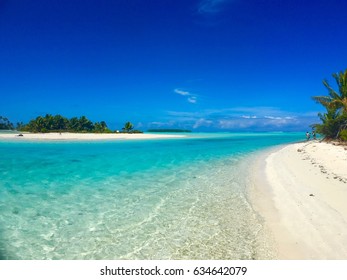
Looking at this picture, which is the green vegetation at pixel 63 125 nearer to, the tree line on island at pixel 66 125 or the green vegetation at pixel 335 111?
the tree line on island at pixel 66 125

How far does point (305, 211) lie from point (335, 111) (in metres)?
27.6

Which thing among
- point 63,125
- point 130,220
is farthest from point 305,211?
point 63,125

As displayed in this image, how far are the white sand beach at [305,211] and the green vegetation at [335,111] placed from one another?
18.9 meters

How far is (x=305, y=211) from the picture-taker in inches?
264

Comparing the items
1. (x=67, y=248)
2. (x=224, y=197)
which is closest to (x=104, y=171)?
(x=224, y=197)

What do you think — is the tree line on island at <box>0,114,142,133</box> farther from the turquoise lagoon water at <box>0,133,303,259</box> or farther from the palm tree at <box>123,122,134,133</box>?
the turquoise lagoon water at <box>0,133,303,259</box>

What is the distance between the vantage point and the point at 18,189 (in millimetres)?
9750

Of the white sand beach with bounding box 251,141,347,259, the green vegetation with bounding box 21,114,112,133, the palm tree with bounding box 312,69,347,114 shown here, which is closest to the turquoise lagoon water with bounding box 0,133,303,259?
the white sand beach with bounding box 251,141,347,259

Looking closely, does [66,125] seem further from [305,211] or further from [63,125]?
[305,211]

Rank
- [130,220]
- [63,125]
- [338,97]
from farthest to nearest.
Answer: [63,125] < [338,97] < [130,220]

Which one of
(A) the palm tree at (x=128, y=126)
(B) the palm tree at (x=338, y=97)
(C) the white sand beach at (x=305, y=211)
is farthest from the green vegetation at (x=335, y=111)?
(A) the palm tree at (x=128, y=126)

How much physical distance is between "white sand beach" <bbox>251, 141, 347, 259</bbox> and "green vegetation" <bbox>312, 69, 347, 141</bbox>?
18.9m

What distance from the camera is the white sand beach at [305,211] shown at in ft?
15.5

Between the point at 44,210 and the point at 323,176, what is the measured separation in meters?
10.2
